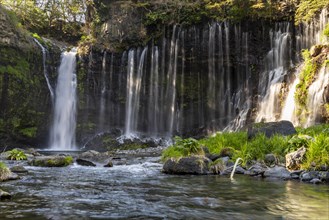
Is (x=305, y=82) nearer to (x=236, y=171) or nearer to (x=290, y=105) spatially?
(x=290, y=105)

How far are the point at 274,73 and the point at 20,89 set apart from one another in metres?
20.2

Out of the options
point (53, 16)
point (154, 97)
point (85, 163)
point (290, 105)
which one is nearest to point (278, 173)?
point (85, 163)

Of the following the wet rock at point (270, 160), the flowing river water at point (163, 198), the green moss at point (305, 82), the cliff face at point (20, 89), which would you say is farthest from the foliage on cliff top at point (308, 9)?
the cliff face at point (20, 89)

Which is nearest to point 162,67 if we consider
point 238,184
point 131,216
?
point 238,184

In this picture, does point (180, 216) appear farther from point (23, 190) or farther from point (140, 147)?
point (140, 147)

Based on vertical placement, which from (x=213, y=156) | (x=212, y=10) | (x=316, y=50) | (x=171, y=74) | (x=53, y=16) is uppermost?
(x=53, y=16)

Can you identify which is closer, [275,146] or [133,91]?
[275,146]

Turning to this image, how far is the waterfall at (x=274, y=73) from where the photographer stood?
24.5 metres

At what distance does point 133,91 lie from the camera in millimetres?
31078

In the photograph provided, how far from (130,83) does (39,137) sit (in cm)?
908

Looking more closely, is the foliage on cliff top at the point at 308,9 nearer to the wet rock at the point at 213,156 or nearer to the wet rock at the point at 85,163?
the wet rock at the point at 213,156

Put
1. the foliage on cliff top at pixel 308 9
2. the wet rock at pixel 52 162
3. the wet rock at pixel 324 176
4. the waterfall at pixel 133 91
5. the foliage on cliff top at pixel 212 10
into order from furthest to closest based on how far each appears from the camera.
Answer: the waterfall at pixel 133 91 → the foliage on cliff top at pixel 212 10 → the foliage on cliff top at pixel 308 9 → the wet rock at pixel 52 162 → the wet rock at pixel 324 176

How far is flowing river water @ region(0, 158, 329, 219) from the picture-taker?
5.60 m

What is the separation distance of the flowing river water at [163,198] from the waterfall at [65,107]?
65.9 ft
